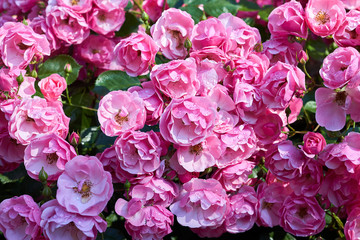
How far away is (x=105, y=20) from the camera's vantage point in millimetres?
1555

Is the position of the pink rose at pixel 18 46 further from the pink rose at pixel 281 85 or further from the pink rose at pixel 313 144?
the pink rose at pixel 313 144

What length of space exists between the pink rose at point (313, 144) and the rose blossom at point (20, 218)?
2.14ft

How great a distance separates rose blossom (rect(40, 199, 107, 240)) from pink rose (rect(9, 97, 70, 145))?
7.2 inches

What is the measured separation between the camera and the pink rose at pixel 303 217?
117 centimetres

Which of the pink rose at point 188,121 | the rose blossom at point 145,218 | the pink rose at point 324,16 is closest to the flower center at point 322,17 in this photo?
the pink rose at point 324,16

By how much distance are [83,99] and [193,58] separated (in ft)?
2.03

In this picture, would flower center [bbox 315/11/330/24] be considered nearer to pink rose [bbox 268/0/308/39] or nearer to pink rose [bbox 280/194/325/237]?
pink rose [bbox 268/0/308/39]

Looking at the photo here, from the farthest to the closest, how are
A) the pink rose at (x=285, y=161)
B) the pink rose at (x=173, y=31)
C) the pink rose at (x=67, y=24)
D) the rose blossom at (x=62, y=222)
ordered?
the pink rose at (x=67, y=24)
the pink rose at (x=173, y=31)
the pink rose at (x=285, y=161)
the rose blossom at (x=62, y=222)

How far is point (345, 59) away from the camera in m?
1.11

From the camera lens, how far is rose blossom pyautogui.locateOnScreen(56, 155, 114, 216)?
106cm

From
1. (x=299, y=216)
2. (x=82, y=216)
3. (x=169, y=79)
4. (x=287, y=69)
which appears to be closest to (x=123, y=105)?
(x=169, y=79)

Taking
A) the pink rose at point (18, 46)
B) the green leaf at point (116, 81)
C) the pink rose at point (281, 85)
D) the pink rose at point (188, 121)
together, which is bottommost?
the green leaf at point (116, 81)

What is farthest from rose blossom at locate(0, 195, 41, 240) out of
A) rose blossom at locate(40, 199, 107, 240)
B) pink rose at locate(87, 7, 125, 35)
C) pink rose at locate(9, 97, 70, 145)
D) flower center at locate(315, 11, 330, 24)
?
flower center at locate(315, 11, 330, 24)

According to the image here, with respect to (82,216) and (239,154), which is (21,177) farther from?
(239,154)
